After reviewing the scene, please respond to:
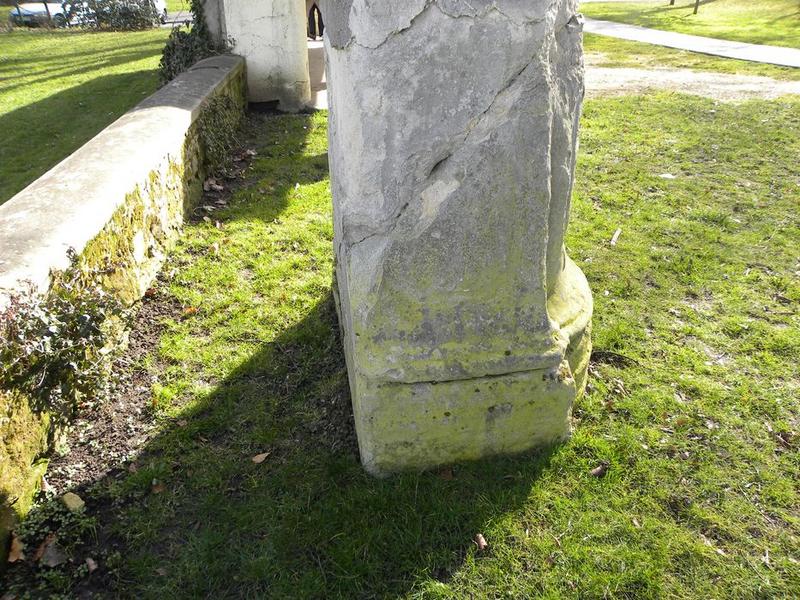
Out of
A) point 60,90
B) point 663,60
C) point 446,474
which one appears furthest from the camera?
point 663,60

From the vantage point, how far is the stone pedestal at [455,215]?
2.05 meters

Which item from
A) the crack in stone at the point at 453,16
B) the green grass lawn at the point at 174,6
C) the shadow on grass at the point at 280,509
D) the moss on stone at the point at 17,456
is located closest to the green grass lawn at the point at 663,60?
the crack in stone at the point at 453,16

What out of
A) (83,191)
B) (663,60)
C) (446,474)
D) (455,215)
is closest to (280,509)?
(446,474)

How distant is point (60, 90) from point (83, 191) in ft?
28.3

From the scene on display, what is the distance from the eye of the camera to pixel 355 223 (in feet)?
7.55

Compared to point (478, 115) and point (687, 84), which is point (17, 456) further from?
point (687, 84)

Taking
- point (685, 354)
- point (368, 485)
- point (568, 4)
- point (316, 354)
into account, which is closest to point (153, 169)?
point (316, 354)

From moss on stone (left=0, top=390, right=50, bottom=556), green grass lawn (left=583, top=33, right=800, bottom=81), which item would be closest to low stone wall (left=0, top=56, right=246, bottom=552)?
moss on stone (left=0, top=390, right=50, bottom=556)

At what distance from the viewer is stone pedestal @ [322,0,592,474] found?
205cm

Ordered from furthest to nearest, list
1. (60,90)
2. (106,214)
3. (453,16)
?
(60,90) < (106,214) < (453,16)

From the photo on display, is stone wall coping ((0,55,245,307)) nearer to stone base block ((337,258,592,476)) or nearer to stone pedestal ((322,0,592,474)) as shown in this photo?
stone pedestal ((322,0,592,474))

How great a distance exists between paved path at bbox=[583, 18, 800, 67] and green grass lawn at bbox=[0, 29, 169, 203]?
26.8 ft

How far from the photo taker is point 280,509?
2578 millimetres

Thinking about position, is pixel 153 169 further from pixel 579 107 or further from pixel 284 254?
pixel 579 107
